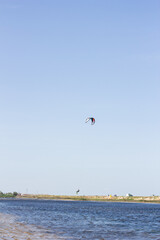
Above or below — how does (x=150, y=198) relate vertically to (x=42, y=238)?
above

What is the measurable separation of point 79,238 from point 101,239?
6.49 feet

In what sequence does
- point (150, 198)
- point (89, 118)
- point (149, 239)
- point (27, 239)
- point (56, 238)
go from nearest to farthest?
1. point (27, 239)
2. point (56, 238)
3. point (149, 239)
4. point (89, 118)
5. point (150, 198)

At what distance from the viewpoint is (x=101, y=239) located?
31203 mm

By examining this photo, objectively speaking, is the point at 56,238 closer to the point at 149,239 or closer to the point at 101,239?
the point at 101,239

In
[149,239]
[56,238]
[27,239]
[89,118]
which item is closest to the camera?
[27,239]

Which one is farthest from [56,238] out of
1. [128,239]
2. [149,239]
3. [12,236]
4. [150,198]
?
[150,198]

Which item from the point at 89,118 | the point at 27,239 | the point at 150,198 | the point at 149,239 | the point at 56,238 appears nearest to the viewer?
the point at 27,239

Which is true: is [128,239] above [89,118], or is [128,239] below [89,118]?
below

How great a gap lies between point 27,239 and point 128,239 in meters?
9.36

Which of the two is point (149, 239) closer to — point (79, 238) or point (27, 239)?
point (79, 238)

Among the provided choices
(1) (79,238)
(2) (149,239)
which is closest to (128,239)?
(2) (149,239)

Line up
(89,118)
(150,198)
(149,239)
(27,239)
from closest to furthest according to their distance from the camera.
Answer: (27,239) < (149,239) < (89,118) < (150,198)

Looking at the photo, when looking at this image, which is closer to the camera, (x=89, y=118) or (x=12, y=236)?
(x=12, y=236)

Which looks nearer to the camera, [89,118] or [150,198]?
[89,118]
